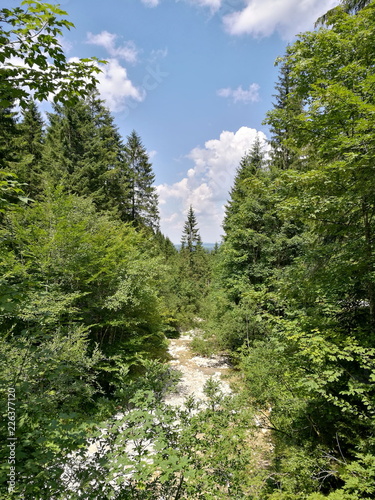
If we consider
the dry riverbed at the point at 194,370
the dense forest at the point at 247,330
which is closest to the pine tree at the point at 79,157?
the dense forest at the point at 247,330

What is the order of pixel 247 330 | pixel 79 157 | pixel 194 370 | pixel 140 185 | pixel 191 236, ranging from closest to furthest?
pixel 247 330 < pixel 194 370 < pixel 79 157 < pixel 140 185 < pixel 191 236

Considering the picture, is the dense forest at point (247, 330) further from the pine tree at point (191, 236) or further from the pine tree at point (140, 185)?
the pine tree at point (191, 236)

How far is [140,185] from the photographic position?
20.4 m

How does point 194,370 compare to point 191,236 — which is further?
point 191,236

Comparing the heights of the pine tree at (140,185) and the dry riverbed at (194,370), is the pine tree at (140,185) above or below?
above

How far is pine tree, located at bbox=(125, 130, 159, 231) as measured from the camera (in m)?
20.2

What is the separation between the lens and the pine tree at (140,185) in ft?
66.2

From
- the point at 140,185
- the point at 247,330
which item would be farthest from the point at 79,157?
the point at 247,330

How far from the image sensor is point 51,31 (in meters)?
2.10

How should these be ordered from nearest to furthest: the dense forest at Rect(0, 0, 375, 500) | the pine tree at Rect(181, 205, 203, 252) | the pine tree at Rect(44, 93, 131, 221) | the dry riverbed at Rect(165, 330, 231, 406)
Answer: the dense forest at Rect(0, 0, 375, 500) < the dry riverbed at Rect(165, 330, 231, 406) < the pine tree at Rect(44, 93, 131, 221) < the pine tree at Rect(181, 205, 203, 252)

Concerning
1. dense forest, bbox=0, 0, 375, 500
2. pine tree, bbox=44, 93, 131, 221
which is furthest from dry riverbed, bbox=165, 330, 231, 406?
pine tree, bbox=44, 93, 131, 221

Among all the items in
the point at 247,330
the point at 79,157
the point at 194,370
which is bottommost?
the point at 194,370

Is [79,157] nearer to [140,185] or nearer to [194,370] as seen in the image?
[140,185]

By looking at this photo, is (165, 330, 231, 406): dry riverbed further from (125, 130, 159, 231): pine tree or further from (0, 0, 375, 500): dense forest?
(125, 130, 159, 231): pine tree
